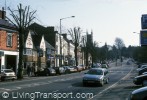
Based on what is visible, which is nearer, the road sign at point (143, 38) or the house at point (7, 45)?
the road sign at point (143, 38)

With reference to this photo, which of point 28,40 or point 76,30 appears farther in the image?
point 76,30

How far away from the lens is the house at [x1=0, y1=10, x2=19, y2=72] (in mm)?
53344

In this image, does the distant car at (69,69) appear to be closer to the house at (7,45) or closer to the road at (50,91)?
the house at (7,45)

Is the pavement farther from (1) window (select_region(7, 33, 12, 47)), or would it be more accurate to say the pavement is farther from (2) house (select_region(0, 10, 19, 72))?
(1) window (select_region(7, 33, 12, 47))

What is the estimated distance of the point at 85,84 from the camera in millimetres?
31578

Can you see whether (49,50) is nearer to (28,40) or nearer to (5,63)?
(28,40)

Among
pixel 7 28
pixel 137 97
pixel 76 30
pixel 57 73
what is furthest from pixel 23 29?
pixel 76 30

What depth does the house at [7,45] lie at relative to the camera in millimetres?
53344

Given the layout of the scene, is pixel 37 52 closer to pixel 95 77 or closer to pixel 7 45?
pixel 7 45

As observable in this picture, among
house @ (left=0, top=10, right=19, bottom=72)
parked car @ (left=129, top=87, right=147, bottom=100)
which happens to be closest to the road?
parked car @ (left=129, top=87, right=147, bottom=100)

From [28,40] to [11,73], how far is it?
2878cm

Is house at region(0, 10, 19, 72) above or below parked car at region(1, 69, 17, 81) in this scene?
above

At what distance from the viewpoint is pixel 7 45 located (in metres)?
55.4

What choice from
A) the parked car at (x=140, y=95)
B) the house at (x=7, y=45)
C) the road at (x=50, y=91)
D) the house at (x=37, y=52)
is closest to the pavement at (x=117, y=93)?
the road at (x=50, y=91)
